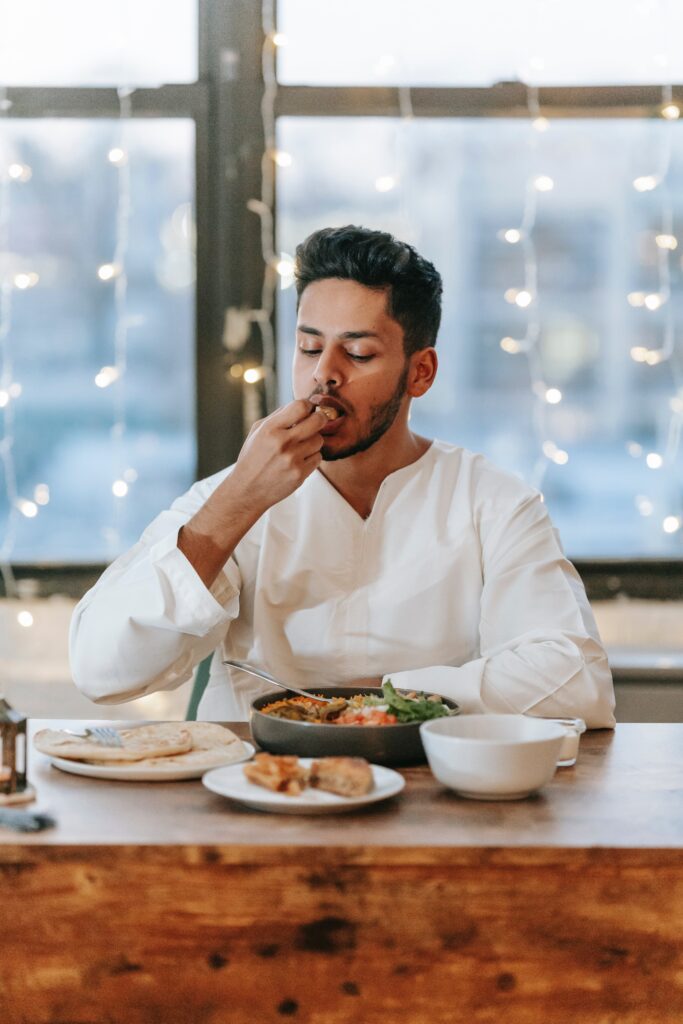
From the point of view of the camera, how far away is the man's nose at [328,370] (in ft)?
6.93

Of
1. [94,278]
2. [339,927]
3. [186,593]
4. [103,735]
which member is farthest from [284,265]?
[339,927]

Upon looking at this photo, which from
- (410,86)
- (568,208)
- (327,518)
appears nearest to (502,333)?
(568,208)

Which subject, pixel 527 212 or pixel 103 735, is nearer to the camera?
pixel 103 735

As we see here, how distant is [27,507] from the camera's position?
3.42 m

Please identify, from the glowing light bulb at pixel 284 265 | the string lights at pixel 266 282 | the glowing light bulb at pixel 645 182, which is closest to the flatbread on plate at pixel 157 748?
the string lights at pixel 266 282

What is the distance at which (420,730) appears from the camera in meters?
1.45

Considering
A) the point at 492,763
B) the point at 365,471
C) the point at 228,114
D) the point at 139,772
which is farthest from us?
the point at 228,114

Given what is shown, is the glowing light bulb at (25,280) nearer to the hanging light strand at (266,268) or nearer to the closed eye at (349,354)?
the hanging light strand at (266,268)

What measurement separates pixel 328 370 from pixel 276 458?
9.8 inches

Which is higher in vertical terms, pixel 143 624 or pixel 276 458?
pixel 276 458

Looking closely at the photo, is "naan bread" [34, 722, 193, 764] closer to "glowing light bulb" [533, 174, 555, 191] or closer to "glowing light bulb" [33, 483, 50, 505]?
"glowing light bulb" [33, 483, 50, 505]

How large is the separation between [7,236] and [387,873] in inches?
106

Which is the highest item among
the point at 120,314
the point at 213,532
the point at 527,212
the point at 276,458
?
the point at 527,212

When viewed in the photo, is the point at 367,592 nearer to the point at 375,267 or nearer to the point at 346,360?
the point at 346,360
